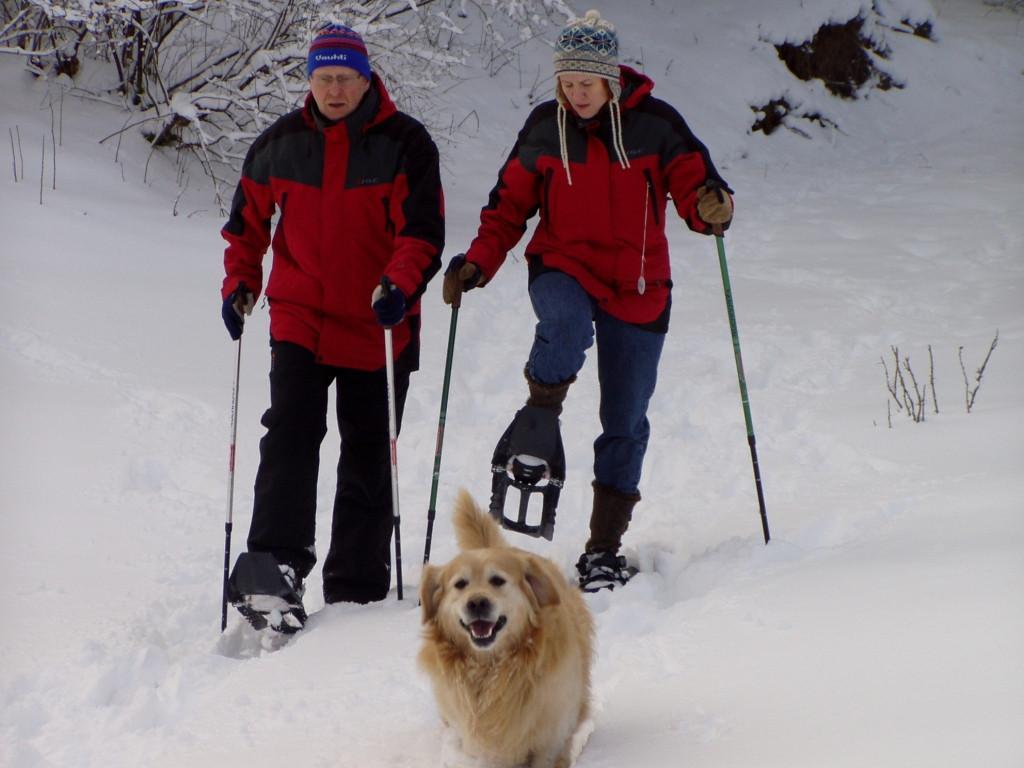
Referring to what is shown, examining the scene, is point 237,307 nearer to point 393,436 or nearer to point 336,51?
point 393,436

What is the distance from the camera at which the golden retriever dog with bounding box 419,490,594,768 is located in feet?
9.20

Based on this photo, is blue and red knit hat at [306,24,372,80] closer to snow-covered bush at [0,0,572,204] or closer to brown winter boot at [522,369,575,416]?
brown winter boot at [522,369,575,416]

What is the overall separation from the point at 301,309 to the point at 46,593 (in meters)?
1.47

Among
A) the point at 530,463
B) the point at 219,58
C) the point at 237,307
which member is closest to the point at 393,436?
the point at 530,463

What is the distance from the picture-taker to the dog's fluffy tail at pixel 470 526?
Answer: 10.8 ft

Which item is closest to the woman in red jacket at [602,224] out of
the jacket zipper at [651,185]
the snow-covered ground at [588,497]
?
the jacket zipper at [651,185]

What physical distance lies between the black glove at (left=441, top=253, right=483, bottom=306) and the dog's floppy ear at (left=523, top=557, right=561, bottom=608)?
154 centimetres

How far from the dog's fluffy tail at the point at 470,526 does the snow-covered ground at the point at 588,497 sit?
0.54m

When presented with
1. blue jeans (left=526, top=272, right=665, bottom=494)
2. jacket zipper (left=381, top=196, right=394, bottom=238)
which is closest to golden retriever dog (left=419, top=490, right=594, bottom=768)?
blue jeans (left=526, top=272, right=665, bottom=494)

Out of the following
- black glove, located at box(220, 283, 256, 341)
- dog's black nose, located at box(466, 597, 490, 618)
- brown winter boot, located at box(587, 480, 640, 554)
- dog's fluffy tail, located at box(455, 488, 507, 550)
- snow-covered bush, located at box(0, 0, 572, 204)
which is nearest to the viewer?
dog's black nose, located at box(466, 597, 490, 618)

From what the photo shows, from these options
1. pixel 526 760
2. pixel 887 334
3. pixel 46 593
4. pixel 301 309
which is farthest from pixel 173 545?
pixel 887 334

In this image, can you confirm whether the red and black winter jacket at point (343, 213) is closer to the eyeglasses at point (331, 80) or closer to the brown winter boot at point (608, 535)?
the eyeglasses at point (331, 80)

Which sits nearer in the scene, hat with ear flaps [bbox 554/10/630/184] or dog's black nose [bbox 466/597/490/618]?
dog's black nose [bbox 466/597/490/618]

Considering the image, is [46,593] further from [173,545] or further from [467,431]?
[467,431]
